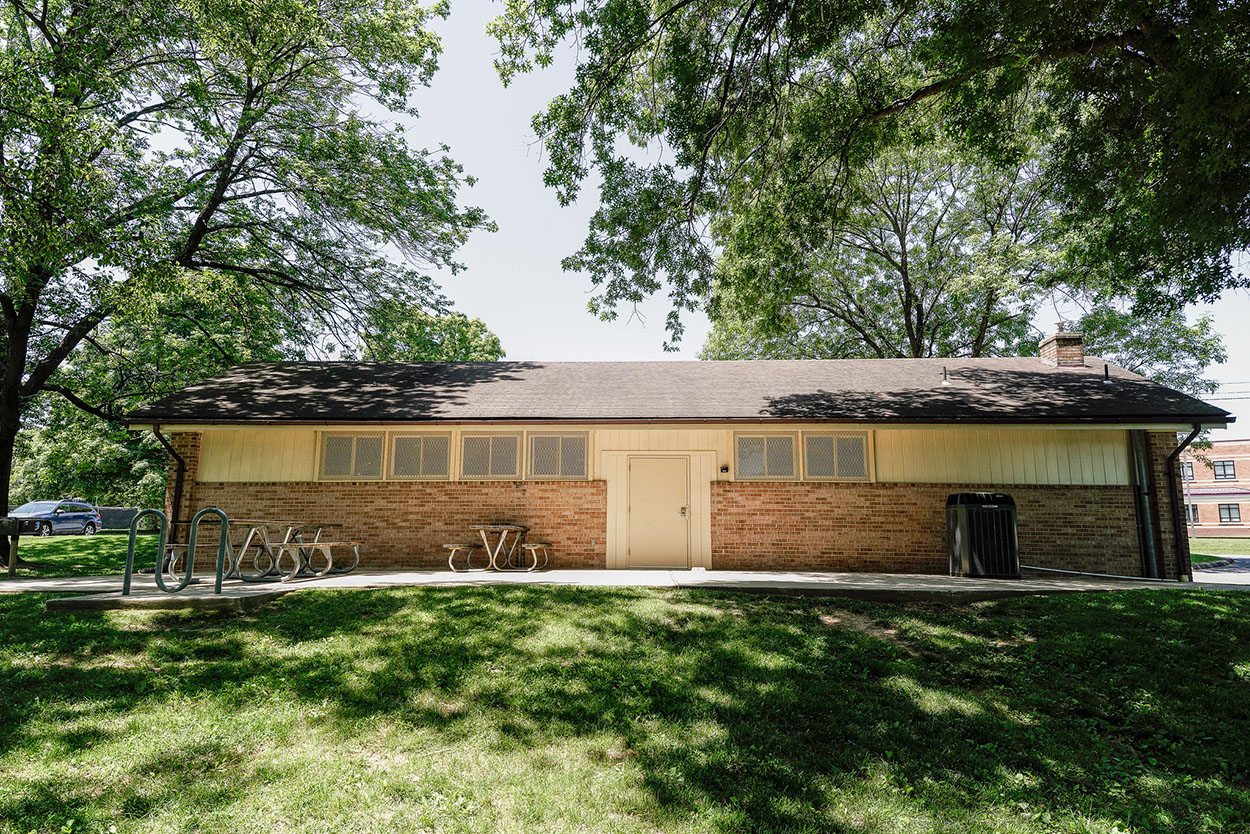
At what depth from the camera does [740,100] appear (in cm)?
868

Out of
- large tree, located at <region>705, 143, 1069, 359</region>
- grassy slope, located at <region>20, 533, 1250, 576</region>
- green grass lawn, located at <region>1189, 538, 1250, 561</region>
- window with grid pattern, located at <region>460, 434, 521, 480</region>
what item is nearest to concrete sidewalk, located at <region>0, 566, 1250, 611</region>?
grassy slope, located at <region>20, 533, 1250, 576</region>

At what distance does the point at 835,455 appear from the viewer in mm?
11008

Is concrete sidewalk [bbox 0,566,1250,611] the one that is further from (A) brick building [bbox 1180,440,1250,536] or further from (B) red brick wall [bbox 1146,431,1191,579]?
(A) brick building [bbox 1180,440,1250,536]

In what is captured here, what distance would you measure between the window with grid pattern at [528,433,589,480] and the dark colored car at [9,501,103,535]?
82.1ft

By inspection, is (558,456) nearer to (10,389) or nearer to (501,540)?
(501,540)

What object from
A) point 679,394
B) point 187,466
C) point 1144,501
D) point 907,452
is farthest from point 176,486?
point 1144,501

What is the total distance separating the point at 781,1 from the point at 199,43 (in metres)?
12.6

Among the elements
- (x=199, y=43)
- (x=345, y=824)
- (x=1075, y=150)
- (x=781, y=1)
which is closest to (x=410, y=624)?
(x=345, y=824)

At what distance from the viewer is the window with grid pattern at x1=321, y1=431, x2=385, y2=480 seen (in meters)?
11.3

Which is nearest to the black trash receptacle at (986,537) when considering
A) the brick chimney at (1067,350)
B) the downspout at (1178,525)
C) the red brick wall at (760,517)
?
the red brick wall at (760,517)

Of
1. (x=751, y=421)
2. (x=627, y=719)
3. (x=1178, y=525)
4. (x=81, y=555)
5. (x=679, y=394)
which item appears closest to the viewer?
(x=627, y=719)

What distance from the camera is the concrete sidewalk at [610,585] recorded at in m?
6.75

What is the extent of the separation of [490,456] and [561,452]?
4.49 ft

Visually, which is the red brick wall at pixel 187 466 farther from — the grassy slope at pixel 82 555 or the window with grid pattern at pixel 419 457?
the window with grid pattern at pixel 419 457
